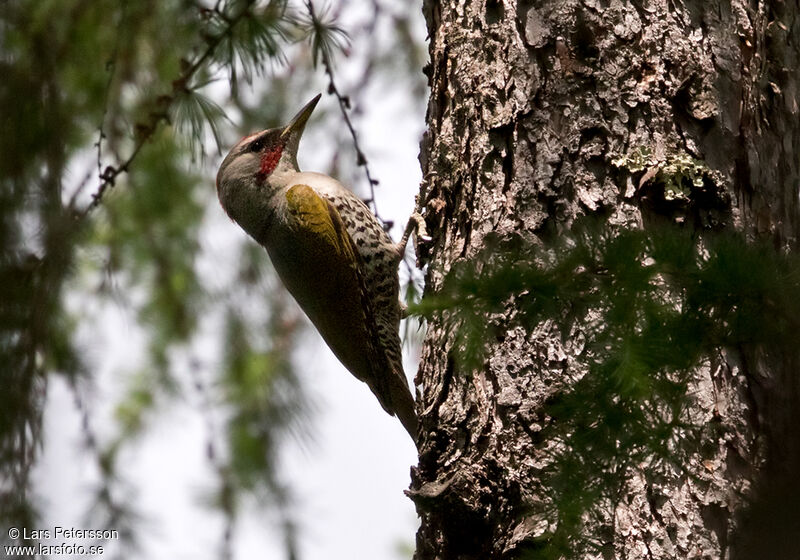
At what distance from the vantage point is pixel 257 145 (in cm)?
517

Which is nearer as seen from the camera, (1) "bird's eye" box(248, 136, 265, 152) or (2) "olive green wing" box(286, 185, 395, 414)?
(2) "olive green wing" box(286, 185, 395, 414)

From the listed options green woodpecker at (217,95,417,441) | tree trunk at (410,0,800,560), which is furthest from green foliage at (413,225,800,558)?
green woodpecker at (217,95,417,441)

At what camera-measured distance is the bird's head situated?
16.8 ft

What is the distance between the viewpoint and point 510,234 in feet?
9.41

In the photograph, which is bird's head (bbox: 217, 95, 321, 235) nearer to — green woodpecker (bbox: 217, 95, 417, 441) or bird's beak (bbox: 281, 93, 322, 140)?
bird's beak (bbox: 281, 93, 322, 140)

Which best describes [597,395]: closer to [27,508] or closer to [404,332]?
[27,508]

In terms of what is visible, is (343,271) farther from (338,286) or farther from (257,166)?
(257,166)

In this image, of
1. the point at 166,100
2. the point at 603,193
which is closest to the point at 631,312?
the point at 603,193

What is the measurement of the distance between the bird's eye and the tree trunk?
87.0 inches

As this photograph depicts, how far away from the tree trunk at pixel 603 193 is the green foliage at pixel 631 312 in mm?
620

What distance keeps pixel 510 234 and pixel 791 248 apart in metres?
0.86

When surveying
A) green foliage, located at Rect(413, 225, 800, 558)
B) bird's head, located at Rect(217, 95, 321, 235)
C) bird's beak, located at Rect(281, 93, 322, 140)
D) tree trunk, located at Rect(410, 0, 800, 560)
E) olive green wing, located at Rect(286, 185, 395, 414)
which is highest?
bird's beak, located at Rect(281, 93, 322, 140)

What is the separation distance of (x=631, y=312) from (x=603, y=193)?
111 cm

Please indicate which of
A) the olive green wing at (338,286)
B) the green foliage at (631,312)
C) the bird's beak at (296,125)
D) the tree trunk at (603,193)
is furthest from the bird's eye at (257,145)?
the green foliage at (631,312)
